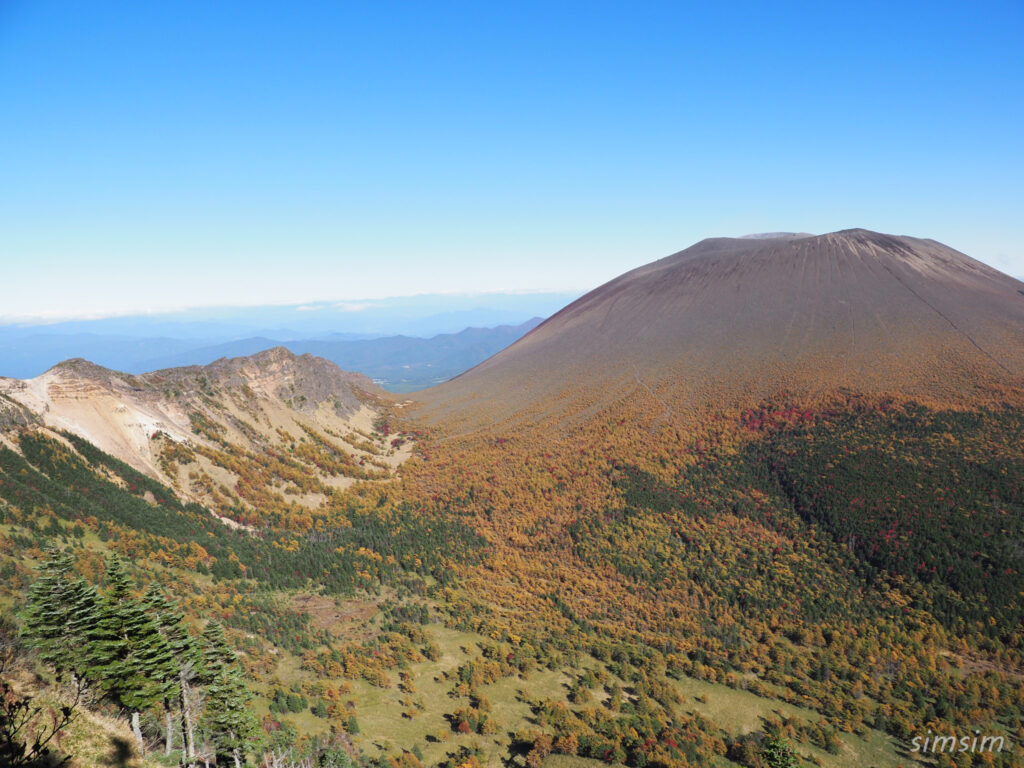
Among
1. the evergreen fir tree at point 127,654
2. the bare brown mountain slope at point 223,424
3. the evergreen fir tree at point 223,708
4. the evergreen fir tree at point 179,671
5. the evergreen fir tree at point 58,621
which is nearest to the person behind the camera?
the evergreen fir tree at point 58,621

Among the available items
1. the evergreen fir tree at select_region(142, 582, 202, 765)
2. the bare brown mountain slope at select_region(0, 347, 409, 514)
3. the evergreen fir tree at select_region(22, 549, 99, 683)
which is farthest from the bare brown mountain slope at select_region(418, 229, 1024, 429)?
the evergreen fir tree at select_region(22, 549, 99, 683)

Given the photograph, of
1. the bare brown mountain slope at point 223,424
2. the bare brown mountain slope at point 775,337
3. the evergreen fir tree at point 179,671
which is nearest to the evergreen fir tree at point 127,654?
the evergreen fir tree at point 179,671

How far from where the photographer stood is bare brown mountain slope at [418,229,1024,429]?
10275 cm

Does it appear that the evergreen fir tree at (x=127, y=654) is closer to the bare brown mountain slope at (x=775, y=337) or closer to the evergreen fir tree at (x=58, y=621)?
the evergreen fir tree at (x=58, y=621)

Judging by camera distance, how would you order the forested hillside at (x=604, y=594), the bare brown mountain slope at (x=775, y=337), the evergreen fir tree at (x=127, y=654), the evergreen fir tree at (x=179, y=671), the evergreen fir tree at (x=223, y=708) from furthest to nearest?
the bare brown mountain slope at (x=775, y=337)
the forested hillside at (x=604, y=594)
the evergreen fir tree at (x=223, y=708)
the evergreen fir tree at (x=179, y=671)
the evergreen fir tree at (x=127, y=654)

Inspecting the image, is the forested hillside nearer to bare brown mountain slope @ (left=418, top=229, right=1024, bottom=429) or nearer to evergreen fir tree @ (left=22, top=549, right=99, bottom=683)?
evergreen fir tree @ (left=22, top=549, right=99, bottom=683)

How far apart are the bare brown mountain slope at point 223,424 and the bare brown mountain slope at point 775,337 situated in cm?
2709

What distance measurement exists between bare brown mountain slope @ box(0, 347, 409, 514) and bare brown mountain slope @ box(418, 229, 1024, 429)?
88.9 feet

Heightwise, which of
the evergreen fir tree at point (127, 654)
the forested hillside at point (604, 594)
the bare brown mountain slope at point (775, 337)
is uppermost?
the bare brown mountain slope at point (775, 337)

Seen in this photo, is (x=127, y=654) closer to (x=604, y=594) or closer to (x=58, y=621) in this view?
(x=58, y=621)

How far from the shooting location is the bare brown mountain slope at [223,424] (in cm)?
6588

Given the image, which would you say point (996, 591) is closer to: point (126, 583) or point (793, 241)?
point (126, 583)

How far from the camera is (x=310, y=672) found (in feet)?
150

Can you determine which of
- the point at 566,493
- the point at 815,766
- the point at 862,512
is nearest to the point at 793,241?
the point at 862,512
